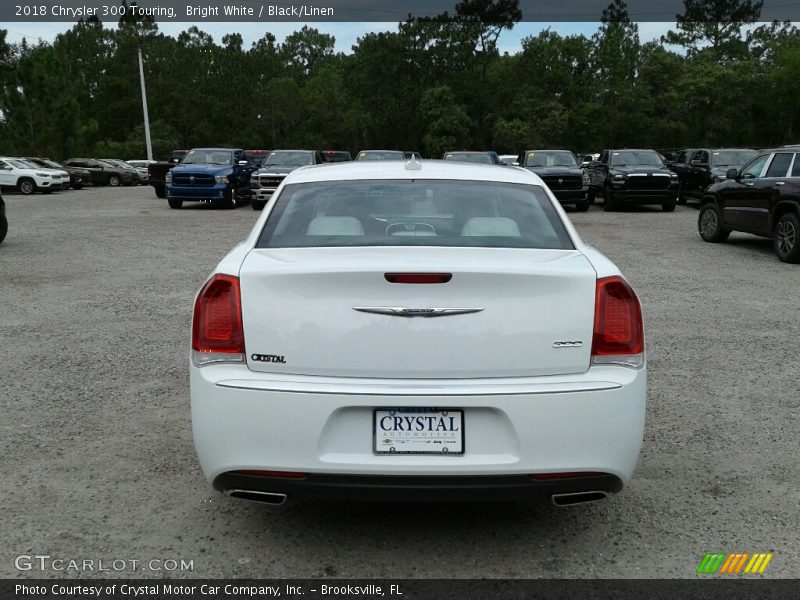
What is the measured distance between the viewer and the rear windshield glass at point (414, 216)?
3822mm

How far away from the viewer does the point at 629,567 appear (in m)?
3.38

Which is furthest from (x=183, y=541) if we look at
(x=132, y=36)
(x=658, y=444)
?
(x=132, y=36)

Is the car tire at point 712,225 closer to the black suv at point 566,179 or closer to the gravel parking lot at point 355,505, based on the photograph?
the gravel parking lot at point 355,505

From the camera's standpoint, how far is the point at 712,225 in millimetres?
15211

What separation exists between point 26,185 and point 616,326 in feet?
123

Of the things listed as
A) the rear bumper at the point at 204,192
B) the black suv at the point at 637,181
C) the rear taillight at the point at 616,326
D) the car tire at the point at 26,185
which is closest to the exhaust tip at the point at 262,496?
the rear taillight at the point at 616,326

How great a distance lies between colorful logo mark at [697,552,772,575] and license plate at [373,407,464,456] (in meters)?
1.19

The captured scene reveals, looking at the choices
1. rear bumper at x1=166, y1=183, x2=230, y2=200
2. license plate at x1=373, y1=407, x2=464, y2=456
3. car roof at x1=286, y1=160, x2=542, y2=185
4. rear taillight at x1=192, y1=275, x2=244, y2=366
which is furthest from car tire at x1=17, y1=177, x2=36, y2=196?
license plate at x1=373, y1=407, x2=464, y2=456

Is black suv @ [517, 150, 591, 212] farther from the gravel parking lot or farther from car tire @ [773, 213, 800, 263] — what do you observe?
the gravel parking lot

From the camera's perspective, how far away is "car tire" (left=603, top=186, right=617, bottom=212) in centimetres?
2352

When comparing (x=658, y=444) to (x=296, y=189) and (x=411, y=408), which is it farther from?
(x=296, y=189)

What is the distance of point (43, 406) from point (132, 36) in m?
88.1

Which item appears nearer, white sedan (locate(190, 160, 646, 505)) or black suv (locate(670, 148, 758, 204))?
white sedan (locate(190, 160, 646, 505))

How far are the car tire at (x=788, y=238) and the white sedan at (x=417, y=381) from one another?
10.0m
